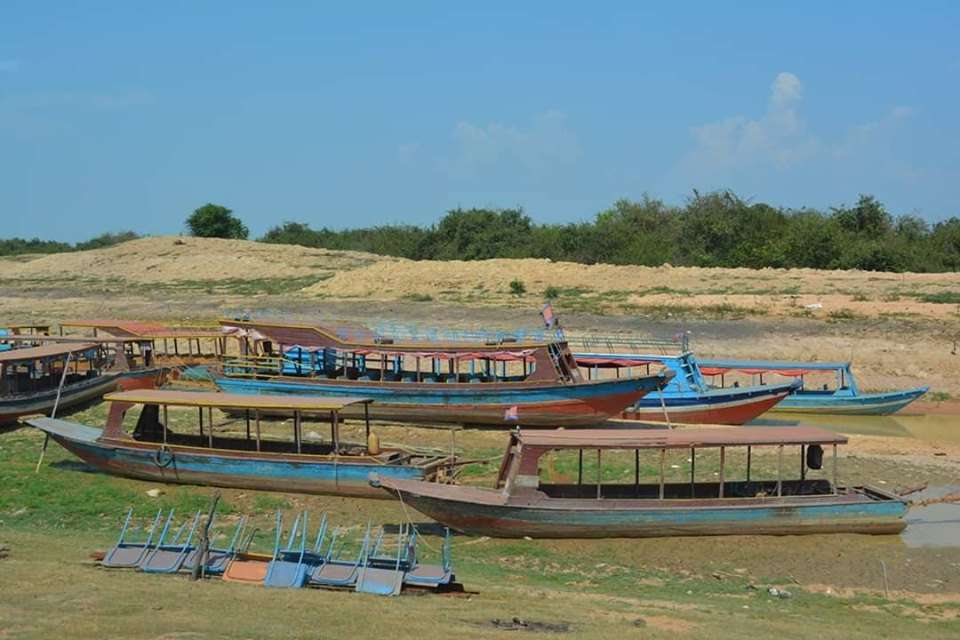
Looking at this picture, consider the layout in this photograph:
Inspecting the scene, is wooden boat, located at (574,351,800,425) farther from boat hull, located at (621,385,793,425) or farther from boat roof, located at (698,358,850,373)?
boat roof, located at (698,358,850,373)

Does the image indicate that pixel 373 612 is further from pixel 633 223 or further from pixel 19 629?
pixel 633 223

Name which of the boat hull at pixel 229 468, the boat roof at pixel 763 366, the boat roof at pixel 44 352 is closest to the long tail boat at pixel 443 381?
the boat roof at pixel 44 352

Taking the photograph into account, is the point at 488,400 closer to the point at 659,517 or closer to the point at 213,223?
the point at 659,517

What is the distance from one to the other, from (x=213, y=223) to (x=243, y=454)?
224ft

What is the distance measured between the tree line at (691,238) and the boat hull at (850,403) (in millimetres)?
24602

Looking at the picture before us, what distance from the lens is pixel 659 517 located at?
62.4 feet

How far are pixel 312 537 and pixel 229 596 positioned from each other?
514 cm

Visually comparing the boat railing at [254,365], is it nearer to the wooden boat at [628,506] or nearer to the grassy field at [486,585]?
the grassy field at [486,585]

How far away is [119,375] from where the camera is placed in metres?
31.6

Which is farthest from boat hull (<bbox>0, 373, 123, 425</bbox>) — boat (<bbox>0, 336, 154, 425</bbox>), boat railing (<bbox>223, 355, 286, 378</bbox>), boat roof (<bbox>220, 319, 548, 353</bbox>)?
boat roof (<bbox>220, 319, 548, 353</bbox>)

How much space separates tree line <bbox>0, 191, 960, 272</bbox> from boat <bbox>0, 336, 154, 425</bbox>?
32.6 meters

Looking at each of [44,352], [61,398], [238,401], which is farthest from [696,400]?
[44,352]

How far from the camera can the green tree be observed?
87562mm

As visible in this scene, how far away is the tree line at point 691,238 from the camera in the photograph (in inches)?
2250
